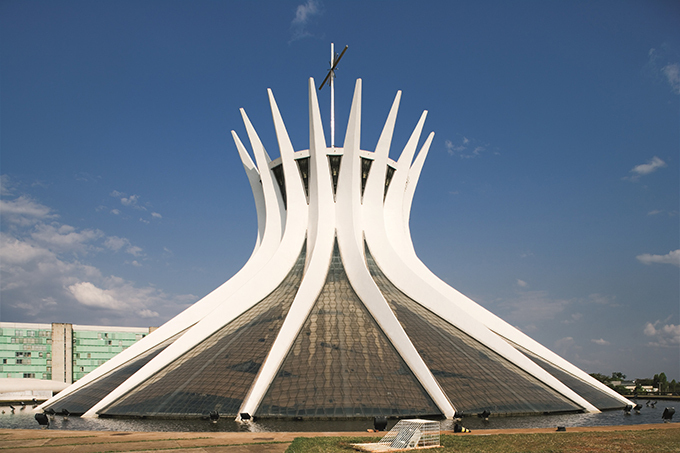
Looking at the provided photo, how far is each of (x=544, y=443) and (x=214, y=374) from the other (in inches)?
569

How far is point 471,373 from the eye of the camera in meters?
22.0

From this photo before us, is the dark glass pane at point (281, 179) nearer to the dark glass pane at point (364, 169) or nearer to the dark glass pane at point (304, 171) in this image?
the dark glass pane at point (304, 171)

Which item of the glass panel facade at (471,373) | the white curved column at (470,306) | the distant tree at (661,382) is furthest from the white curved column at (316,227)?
the distant tree at (661,382)

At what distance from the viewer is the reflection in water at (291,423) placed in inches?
663

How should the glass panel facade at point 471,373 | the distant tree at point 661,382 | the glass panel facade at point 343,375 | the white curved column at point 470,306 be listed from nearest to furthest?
1. the glass panel facade at point 343,375
2. the glass panel facade at point 471,373
3. the white curved column at point 470,306
4. the distant tree at point 661,382

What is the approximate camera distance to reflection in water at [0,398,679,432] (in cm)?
1684

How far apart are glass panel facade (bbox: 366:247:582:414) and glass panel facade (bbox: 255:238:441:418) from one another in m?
1.49

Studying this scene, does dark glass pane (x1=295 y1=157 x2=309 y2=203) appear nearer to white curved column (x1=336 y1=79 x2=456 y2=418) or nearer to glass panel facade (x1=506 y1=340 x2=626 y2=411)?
white curved column (x1=336 y1=79 x2=456 y2=418)

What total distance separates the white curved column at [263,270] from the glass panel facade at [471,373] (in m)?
7.68

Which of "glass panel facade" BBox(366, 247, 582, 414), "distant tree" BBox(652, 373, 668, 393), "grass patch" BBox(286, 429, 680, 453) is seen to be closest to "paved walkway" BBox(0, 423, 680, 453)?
"grass patch" BBox(286, 429, 680, 453)

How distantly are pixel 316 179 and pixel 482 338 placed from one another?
13946 mm

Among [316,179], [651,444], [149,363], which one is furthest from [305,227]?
[651,444]

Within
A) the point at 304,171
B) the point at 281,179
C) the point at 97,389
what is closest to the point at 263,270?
the point at 281,179

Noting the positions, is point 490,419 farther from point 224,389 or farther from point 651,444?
point 224,389
